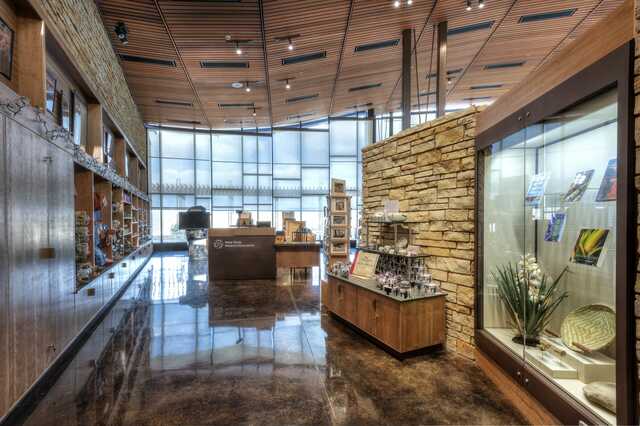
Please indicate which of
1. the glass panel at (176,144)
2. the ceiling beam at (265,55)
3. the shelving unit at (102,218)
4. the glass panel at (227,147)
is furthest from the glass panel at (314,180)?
the shelving unit at (102,218)

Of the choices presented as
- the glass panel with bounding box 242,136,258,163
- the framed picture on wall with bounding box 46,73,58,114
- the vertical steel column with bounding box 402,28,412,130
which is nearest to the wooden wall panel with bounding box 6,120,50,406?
the framed picture on wall with bounding box 46,73,58,114

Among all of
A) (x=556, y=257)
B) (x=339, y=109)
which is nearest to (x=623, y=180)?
(x=556, y=257)

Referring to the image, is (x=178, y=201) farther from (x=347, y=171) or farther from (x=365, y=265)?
(x=365, y=265)

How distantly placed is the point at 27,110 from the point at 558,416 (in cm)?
471

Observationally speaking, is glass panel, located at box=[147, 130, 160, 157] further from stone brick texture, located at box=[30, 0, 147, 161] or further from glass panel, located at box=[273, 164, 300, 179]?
glass panel, located at box=[273, 164, 300, 179]

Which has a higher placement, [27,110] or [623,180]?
[27,110]

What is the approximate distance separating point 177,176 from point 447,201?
1208cm

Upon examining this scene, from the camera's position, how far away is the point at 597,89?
5.76 feet

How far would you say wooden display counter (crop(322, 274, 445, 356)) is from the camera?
3.16 metres

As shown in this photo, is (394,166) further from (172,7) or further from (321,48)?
(172,7)

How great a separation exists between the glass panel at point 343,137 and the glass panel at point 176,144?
6350 millimetres

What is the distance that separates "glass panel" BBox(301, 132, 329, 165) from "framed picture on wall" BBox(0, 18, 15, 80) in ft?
37.5

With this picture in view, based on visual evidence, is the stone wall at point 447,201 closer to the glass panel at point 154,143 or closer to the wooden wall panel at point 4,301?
the wooden wall panel at point 4,301

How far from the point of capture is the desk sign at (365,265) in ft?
13.6
